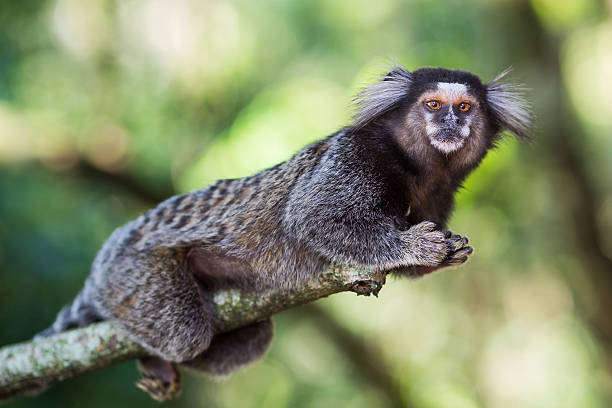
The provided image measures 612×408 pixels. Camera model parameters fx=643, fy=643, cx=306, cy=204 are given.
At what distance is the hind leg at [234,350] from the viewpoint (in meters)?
4.71

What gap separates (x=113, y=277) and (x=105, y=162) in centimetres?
398

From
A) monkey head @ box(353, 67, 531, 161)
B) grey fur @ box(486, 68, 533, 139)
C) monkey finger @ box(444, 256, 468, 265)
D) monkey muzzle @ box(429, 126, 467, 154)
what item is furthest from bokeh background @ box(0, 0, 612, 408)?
monkey finger @ box(444, 256, 468, 265)

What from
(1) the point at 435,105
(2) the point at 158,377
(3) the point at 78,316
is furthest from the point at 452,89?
(3) the point at 78,316

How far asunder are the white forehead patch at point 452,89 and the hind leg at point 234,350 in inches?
83.4

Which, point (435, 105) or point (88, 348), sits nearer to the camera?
point (435, 105)

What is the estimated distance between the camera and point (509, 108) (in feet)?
14.6

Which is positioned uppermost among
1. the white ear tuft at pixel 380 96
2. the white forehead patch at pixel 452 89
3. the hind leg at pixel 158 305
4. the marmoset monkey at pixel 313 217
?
the white forehead patch at pixel 452 89

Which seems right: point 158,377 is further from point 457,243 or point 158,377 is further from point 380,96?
point 380,96

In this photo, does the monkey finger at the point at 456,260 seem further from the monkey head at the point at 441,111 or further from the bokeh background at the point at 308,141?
the bokeh background at the point at 308,141

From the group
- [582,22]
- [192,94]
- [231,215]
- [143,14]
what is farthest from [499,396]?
[143,14]

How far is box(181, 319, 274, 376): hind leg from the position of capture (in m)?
4.71

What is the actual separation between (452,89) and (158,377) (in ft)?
9.25

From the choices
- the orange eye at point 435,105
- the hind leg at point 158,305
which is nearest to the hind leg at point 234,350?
the hind leg at point 158,305

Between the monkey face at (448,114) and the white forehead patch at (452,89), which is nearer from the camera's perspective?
the monkey face at (448,114)
